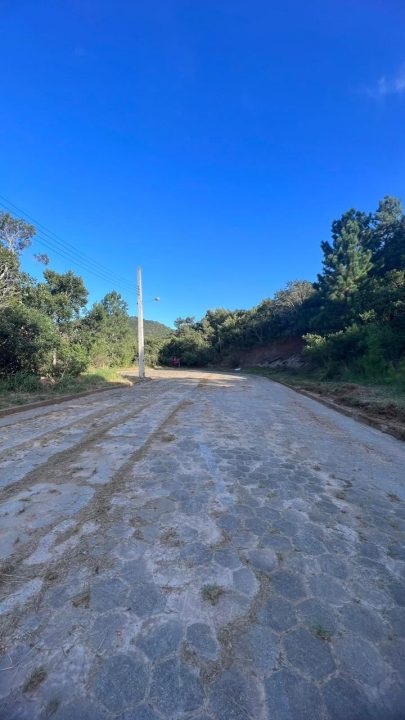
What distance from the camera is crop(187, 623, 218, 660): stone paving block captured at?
1.44 meters

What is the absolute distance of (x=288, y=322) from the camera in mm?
33469

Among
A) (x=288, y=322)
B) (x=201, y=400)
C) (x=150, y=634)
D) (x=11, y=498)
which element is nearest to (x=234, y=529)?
(x=150, y=634)

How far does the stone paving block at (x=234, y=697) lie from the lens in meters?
1.22

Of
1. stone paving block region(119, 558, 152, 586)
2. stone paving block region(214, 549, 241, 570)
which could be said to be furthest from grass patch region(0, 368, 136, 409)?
stone paving block region(214, 549, 241, 570)

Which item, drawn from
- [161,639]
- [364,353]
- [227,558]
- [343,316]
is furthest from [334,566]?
[343,316]

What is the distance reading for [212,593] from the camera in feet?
5.88

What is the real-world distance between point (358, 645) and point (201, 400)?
26.0 feet

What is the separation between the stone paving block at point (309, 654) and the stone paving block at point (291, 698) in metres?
0.06

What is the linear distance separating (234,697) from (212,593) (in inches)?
20.8

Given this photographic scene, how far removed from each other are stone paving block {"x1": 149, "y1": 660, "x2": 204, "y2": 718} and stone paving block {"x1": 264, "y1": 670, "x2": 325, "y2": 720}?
31 centimetres

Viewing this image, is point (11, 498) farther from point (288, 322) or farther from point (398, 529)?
point (288, 322)

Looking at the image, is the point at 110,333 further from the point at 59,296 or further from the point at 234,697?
the point at 234,697

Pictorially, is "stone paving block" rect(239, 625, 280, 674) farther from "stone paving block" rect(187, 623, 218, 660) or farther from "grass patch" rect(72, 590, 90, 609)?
"grass patch" rect(72, 590, 90, 609)

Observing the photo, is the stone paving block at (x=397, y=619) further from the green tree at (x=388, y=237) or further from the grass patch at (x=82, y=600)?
the green tree at (x=388, y=237)
